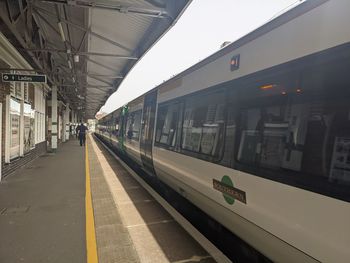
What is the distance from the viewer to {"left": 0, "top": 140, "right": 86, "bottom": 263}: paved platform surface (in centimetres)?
376

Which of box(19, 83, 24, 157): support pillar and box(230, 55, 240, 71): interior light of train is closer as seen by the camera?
box(230, 55, 240, 71): interior light of train

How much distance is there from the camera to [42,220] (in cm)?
501

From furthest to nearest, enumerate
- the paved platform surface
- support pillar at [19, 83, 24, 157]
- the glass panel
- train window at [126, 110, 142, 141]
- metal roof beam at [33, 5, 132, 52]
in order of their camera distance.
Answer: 1. support pillar at [19, 83, 24, 157]
2. train window at [126, 110, 142, 141]
3. the glass panel
4. metal roof beam at [33, 5, 132, 52]
5. the paved platform surface

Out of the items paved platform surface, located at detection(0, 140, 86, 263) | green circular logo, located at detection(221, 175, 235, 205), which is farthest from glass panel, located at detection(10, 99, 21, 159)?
green circular logo, located at detection(221, 175, 235, 205)

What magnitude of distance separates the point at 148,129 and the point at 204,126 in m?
4.01

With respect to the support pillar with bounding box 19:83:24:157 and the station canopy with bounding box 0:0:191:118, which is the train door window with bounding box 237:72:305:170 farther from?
the support pillar with bounding box 19:83:24:157

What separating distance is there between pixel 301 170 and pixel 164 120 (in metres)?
4.50

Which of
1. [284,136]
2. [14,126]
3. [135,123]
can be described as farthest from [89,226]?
[14,126]

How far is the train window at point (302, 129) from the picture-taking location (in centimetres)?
200

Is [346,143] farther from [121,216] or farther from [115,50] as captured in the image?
[115,50]

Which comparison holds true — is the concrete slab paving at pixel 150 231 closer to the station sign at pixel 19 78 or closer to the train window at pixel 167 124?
the train window at pixel 167 124

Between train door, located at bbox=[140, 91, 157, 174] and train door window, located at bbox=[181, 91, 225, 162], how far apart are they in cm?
261

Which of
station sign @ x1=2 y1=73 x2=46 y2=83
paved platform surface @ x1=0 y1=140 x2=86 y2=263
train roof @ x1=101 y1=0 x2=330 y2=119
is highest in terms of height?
station sign @ x1=2 y1=73 x2=46 y2=83

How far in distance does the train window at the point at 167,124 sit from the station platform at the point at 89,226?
1266 mm
